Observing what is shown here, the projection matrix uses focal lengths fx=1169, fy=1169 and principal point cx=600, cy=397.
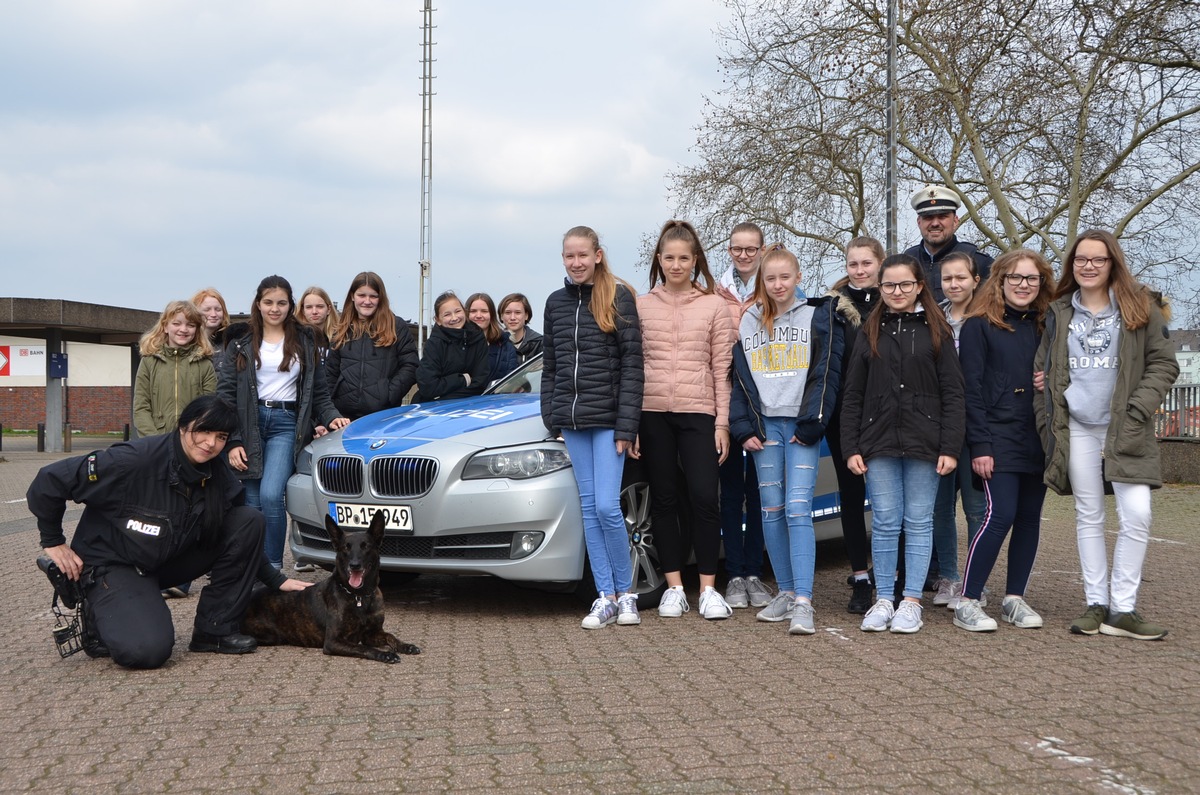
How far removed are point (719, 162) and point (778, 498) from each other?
22.5 metres

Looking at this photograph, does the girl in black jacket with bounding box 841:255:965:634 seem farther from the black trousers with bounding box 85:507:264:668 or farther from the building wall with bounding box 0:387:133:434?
the building wall with bounding box 0:387:133:434

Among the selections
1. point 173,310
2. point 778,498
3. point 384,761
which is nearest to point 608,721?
point 384,761

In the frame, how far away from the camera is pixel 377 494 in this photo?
20.7 ft

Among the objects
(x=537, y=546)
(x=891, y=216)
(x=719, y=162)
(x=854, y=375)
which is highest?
(x=719, y=162)

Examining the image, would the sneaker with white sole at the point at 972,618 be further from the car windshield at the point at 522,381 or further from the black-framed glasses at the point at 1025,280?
the car windshield at the point at 522,381

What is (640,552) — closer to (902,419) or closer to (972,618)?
(902,419)

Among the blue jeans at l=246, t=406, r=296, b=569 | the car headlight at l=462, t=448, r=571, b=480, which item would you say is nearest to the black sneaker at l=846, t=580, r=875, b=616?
the car headlight at l=462, t=448, r=571, b=480

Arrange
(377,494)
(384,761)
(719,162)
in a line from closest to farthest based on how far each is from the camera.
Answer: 1. (384,761)
2. (377,494)
3. (719,162)

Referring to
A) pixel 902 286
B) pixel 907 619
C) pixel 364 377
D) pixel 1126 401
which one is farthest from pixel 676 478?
pixel 364 377

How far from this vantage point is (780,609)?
6.28m

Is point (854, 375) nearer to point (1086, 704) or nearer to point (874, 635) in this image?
point (874, 635)

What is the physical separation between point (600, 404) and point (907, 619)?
190 cm

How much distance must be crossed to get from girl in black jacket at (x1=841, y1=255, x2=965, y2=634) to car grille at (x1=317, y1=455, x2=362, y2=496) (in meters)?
2.63

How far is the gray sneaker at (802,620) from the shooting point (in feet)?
19.3
